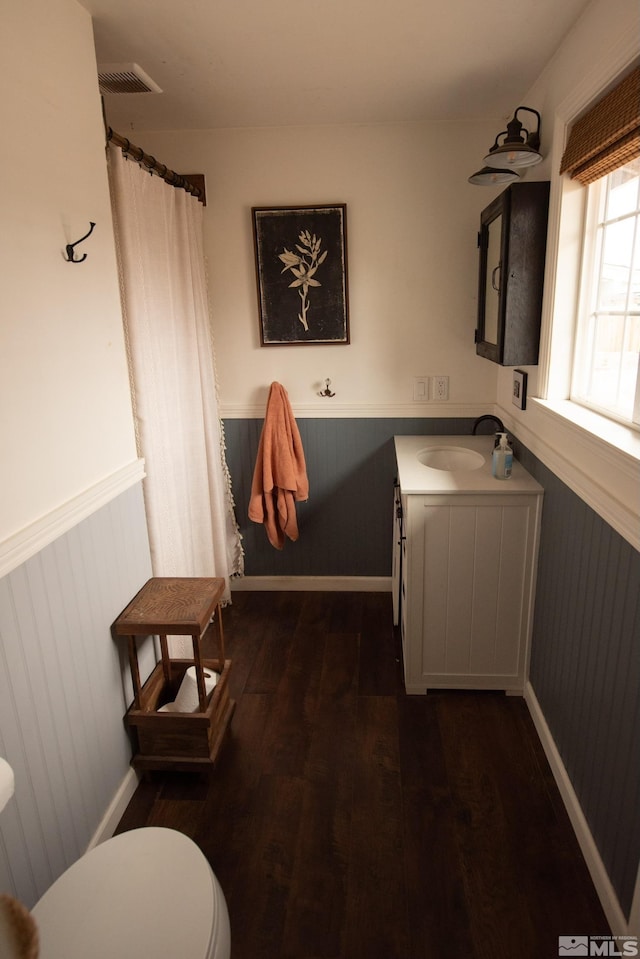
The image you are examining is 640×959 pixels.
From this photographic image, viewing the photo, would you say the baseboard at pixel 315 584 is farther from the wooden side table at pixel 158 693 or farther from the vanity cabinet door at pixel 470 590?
the wooden side table at pixel 158 693

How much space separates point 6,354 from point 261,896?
1.53 m

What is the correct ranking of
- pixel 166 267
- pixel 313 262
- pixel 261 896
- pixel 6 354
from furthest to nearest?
pixel 313 262, pixel 166 267, pixel 261 896, pixel 6 354

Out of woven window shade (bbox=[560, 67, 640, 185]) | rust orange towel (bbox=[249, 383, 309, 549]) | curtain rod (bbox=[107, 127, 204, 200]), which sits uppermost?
curtain rod (bbox=[107, 127, 204, 200])

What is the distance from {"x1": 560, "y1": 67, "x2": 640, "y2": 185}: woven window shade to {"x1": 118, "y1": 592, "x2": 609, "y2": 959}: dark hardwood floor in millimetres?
1875

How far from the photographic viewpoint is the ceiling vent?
2.11 meters

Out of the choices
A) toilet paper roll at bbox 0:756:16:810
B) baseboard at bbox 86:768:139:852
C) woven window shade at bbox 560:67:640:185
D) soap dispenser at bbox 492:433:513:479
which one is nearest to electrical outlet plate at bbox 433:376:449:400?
soap dispenser at bbox 492:433:513:479

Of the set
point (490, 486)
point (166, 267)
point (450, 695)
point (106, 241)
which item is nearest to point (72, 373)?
point (106, 241)

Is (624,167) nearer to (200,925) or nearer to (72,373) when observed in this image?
(72,373)

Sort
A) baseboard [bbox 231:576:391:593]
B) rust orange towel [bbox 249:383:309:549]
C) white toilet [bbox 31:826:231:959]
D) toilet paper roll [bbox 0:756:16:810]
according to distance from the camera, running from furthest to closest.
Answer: baseboard [bbox 231:576:391:593] < rust orange towel [bbox 249:383:309:549] < white toilet [bbox 31:826:231:959] < toilet paper roll [bbox 0:756:16:810]

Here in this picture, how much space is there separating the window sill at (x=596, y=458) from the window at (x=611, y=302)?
76 mm

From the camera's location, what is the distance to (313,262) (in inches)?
116

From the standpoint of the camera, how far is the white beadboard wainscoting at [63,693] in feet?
4.49

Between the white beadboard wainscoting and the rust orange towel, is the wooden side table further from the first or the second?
the rust orange towel

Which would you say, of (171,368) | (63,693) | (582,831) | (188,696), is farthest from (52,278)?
(582,831)
